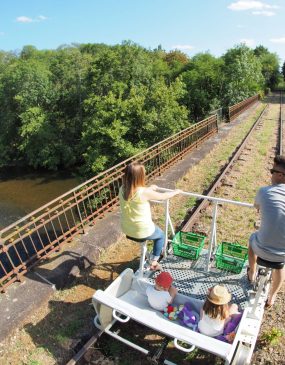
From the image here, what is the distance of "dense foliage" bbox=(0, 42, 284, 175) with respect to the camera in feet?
71.8

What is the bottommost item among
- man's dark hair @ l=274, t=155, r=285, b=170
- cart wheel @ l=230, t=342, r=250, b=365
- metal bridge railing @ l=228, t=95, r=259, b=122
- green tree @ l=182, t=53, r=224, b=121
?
cart wheel @ l=230, t=342, r=250, b=365

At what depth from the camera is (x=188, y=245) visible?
487 centimetres

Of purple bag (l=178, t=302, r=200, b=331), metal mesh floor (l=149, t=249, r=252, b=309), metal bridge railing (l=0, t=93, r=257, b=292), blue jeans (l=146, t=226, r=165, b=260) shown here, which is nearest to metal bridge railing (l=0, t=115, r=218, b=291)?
metal bridge railing (l=0, t=93, r=257, b=292)

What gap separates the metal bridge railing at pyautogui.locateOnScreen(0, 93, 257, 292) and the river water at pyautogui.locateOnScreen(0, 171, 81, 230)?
234 inches

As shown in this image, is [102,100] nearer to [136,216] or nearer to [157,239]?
[157,239]

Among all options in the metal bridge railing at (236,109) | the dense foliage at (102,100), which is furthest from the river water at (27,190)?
the metal bridge railing at (236,109)

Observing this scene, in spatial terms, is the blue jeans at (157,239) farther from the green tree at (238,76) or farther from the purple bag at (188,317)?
the green tree at (238,76)

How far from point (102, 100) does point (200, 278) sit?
21550 millimetres

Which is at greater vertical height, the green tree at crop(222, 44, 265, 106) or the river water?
the green tree at crop(222, 44, 265, 106)

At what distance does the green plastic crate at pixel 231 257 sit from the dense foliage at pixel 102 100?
55.7ft

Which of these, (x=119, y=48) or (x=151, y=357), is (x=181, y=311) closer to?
(x=151, y=357)

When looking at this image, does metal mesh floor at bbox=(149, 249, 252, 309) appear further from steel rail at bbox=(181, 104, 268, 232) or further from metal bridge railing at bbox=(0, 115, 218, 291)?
metal bridge railing at bbox=(0, 115, 218, 291)

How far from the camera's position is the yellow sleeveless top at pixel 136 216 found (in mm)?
4008

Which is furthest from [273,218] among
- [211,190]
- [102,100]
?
[102,100]
